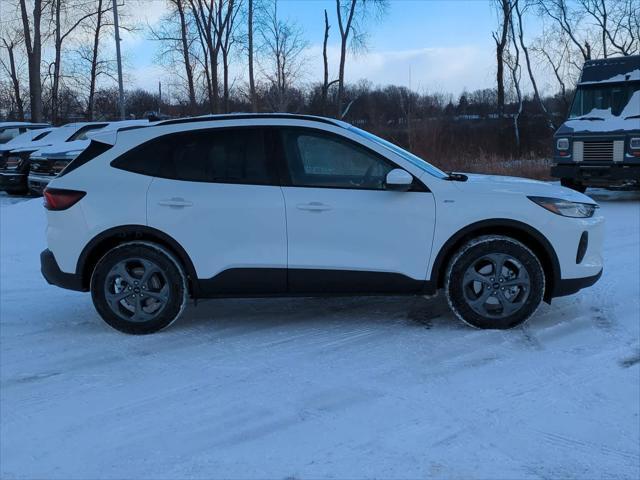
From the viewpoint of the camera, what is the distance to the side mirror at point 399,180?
4.54m

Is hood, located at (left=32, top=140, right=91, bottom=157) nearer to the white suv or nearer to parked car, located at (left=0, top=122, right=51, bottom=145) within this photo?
parked car, located at (left=0, top=122, right=51, bottom=145)

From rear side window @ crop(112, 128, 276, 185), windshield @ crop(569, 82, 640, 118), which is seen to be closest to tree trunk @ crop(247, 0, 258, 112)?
windshield @ crop(569, 82, 640, 118)

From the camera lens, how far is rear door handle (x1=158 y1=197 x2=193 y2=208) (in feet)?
15.3

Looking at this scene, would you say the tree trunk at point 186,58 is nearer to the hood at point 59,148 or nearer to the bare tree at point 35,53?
the bare tree at point 35,53

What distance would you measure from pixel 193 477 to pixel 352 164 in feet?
8.57

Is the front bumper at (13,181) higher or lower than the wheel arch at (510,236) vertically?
higher

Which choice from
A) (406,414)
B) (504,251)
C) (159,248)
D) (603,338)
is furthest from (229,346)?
(603,338)

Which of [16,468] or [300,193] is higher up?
[300,193]

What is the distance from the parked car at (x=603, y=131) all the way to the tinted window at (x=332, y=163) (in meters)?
9.04

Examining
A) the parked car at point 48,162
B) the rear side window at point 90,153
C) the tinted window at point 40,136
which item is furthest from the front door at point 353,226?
the tinted window at point 40,136

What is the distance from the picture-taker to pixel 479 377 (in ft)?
12.7

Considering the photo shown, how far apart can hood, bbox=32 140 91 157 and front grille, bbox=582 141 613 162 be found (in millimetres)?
10348

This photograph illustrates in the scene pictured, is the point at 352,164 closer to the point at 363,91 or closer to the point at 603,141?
the point at 603,141

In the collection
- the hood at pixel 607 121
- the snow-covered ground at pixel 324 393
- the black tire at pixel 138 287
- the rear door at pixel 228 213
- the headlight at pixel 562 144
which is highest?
the hood at pixel 607 121
